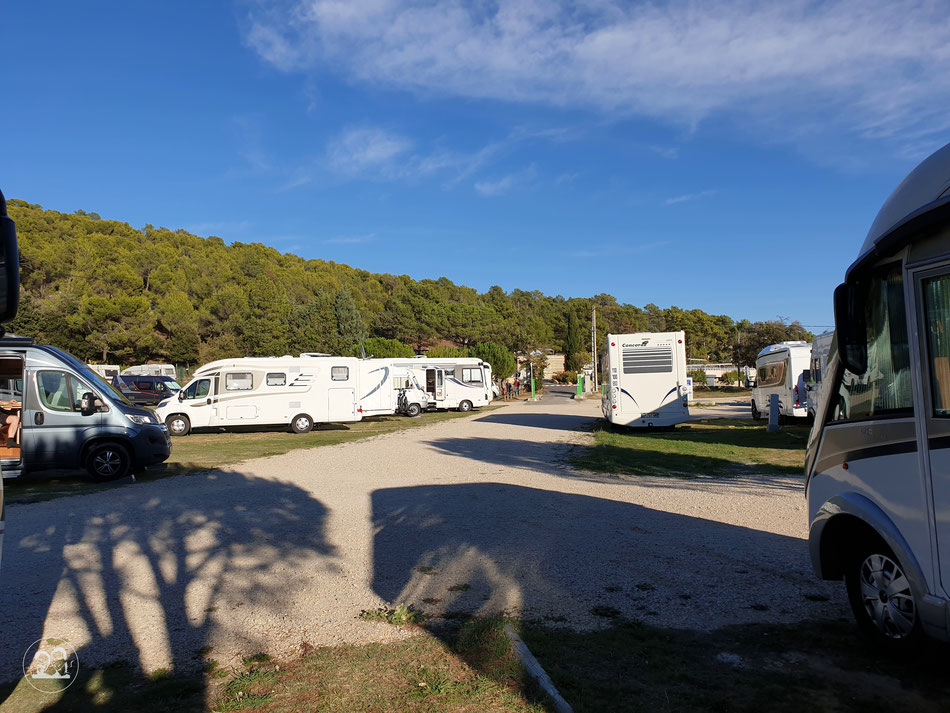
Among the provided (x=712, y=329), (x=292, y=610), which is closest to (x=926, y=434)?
(x=292, y=610)

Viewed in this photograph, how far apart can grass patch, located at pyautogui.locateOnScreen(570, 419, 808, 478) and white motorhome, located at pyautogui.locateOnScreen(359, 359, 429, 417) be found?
10.0m

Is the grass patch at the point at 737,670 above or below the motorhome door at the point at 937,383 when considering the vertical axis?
below

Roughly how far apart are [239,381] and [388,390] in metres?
7.52

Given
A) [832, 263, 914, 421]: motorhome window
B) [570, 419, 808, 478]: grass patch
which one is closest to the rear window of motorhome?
[570, 419, 808, 478]: grass patch

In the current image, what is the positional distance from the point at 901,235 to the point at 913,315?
1.35 feet

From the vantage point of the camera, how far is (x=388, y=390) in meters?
27.0

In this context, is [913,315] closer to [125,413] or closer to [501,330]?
[125,413]

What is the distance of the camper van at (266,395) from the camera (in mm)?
20219

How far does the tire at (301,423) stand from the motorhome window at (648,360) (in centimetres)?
990

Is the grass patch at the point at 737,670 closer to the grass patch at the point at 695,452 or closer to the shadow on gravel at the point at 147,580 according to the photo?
the shadow on gravel at the point at 147,580

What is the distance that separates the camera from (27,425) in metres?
10.3

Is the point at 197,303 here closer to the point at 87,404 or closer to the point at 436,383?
the point at 436,383

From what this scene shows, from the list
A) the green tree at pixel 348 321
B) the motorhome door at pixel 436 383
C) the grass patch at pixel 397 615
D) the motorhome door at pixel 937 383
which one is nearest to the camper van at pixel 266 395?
the motorhome door at pixel 436 383

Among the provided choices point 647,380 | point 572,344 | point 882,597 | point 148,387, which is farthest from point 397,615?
point 572,344
